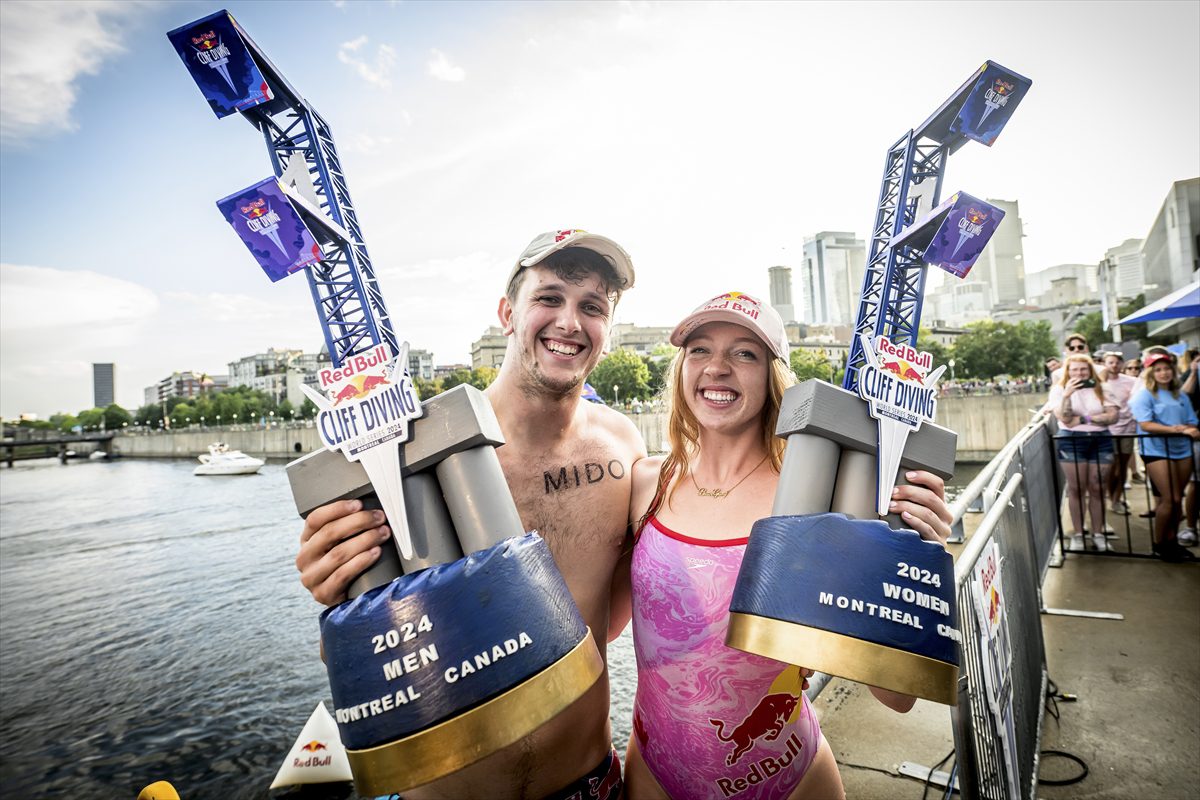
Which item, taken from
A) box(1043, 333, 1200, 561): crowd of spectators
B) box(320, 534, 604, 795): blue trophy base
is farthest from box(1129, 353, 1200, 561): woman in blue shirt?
box(320, 534, 604, 795): blue trophy base

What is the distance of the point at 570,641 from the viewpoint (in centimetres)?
130

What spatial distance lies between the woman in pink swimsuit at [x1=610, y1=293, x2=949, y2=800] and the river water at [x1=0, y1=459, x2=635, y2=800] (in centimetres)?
672

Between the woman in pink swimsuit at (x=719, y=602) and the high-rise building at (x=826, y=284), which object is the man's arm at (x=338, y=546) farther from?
the high-rise building at (x=826, y=284)

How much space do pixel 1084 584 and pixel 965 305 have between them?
170m

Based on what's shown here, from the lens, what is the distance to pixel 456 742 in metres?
1.19

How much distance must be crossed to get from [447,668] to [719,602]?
95 centimetres

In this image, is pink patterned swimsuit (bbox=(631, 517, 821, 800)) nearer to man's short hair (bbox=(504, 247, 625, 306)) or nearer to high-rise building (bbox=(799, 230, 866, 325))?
man's short hair (bbox=(504, 247, 625, 306))

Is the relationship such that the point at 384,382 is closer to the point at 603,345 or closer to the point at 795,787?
the point at 603,345

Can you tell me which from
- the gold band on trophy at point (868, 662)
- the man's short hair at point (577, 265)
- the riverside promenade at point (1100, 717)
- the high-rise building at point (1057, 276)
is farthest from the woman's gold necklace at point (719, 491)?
the high-rise building at point (1057, 276)

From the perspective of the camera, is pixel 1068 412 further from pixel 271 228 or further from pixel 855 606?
pixel 271 228

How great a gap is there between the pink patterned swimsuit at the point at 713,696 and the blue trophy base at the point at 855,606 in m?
0.40

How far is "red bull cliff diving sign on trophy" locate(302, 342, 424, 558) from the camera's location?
1.46 meters

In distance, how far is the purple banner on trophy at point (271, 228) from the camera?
1521 mm

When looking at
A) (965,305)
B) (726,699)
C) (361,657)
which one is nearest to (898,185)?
(726,699)
